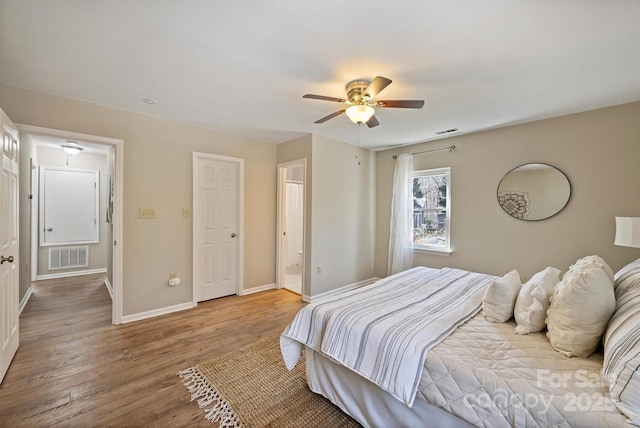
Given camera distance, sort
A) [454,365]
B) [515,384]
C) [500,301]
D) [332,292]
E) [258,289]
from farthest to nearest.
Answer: [258,289] < [332,292] < [500,301] < [454,365] < [515,384]

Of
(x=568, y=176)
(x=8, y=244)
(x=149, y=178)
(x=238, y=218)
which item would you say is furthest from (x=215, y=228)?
(x=568, y=176)

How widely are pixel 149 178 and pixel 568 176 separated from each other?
16.1 feet

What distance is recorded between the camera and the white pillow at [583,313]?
1245mm

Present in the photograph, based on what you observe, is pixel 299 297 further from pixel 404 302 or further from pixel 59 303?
pixel 59 303

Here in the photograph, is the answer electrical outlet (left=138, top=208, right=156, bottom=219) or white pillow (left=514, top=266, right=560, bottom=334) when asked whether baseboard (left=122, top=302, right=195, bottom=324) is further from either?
white pillow (left=514, top=266, right=560, bottom=334)

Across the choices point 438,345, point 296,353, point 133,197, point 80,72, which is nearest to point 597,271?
point 438,345

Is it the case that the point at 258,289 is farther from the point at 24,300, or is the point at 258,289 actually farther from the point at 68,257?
the point at 68,257

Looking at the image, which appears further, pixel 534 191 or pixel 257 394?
pixel 534 191

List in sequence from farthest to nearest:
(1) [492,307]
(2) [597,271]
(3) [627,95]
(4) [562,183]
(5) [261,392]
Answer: (4) [562,183] < (3) [627,95] < (5) [261,392] < (1) [492,307] < (2) [597,271]

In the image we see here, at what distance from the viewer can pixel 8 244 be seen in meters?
2.15

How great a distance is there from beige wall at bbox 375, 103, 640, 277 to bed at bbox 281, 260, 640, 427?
5.20ft

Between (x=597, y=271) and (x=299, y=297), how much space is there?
330 cm

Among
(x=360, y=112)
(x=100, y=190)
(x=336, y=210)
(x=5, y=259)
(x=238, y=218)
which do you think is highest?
(x=360, y=112)

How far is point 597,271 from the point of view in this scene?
52.7 inches
